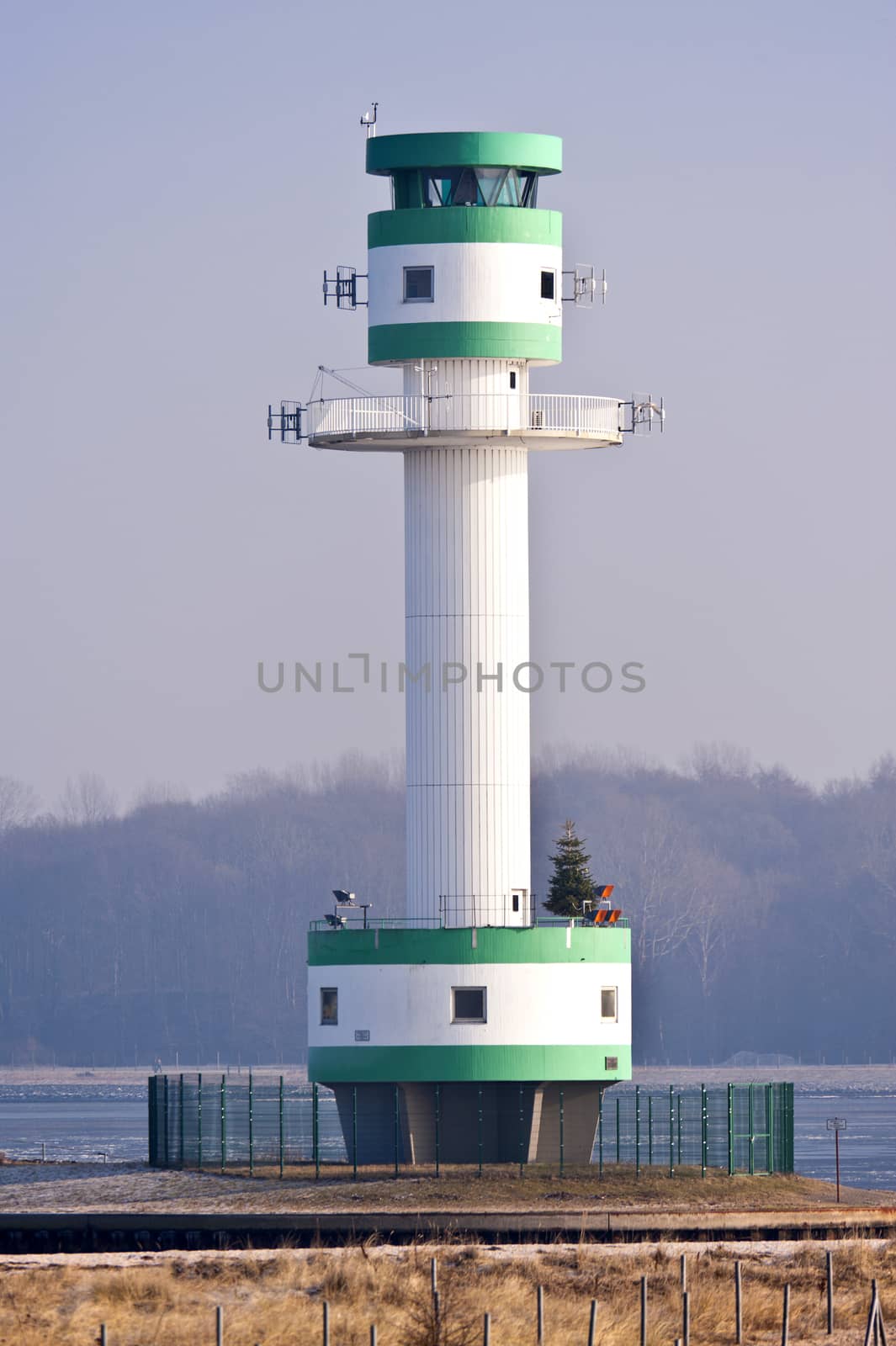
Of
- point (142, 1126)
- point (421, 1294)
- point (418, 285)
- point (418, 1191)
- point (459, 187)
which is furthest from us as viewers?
point (142, 1126)

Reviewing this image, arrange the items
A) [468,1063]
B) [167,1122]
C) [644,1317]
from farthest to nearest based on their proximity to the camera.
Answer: [167,1122] < [468,1063] < [644,1317]

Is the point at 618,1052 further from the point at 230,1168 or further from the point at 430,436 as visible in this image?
the point at 430,436

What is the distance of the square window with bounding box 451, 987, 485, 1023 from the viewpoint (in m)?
58.5

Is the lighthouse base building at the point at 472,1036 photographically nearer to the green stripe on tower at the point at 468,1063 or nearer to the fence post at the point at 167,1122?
the green stripe on tower at the point at 468,1063

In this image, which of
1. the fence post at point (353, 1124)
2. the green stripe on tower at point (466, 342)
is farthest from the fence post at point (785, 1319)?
the green stripe on tower at point (466, 342)

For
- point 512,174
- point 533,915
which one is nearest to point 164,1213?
point 533,915

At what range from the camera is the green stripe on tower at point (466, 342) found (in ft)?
198

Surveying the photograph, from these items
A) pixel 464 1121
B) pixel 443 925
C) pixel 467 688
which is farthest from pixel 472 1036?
pixel 467 688

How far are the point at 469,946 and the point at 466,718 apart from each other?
461cm

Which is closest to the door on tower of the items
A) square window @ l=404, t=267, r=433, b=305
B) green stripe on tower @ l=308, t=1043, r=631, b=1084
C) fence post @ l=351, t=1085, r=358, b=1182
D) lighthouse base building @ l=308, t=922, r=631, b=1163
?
lighthouse base building @ l=308, t=922, r=631, b=1163

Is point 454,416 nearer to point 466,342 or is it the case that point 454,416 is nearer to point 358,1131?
point 466,342

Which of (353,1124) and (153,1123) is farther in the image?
(153,1123)

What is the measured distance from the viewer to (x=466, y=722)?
60.3m

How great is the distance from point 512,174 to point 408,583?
8.36m
